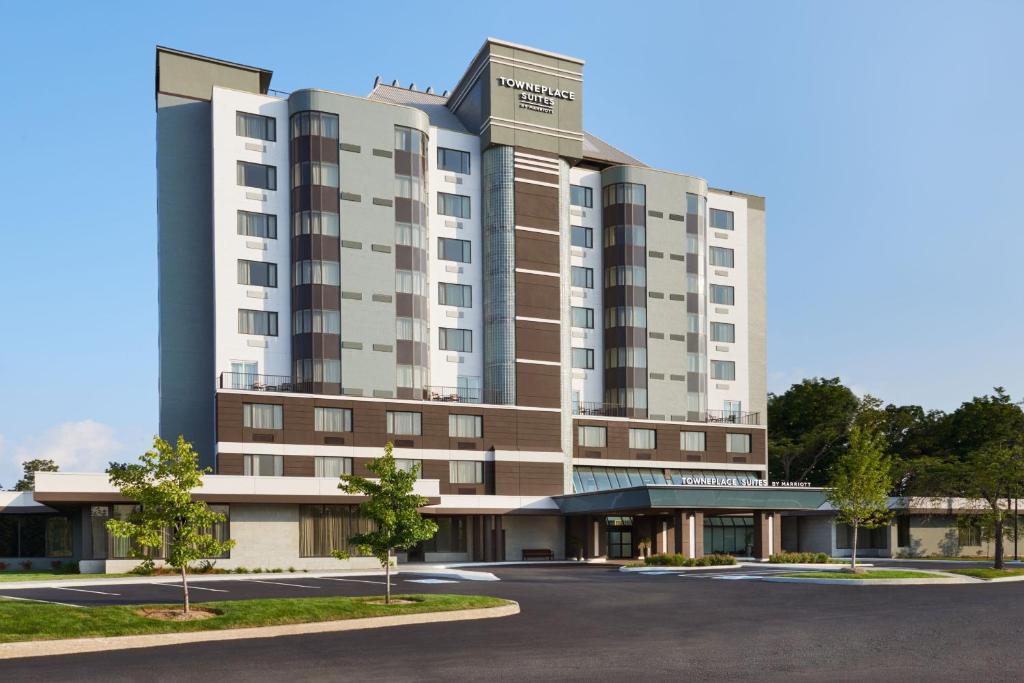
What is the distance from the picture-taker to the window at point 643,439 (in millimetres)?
76812

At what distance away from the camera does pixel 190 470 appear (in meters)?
26.7

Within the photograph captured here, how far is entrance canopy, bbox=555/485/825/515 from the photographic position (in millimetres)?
59219

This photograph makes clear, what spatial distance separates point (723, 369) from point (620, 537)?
1900 cm

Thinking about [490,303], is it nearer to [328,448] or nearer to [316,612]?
[328,448]

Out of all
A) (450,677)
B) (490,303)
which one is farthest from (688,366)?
(450,677)

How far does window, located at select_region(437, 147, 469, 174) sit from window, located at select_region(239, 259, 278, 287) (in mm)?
14963

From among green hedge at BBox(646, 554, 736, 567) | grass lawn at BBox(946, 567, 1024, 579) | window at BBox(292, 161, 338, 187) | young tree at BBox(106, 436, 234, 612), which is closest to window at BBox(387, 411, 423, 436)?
window at BBox(292, 161, 338, 187)

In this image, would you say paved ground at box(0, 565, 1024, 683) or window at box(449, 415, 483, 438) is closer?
paved ground at box(0, 565, 1024, 683)

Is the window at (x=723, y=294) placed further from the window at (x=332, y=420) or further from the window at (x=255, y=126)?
the window at (x=255, y=126)

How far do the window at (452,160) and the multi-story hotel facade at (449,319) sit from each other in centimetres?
11

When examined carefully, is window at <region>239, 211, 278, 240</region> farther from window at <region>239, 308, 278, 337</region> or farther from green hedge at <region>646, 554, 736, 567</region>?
green hedge at <region>646, 554, 736, 567</region>

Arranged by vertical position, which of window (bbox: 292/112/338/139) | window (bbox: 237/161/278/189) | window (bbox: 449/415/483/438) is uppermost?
window (bbox: 292/112/338/139)

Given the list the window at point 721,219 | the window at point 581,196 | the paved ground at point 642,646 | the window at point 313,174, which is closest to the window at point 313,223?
the window at point 313,174

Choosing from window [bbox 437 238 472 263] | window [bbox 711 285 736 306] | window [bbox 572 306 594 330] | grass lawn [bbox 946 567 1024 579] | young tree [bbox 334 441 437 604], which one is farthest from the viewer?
window [bbox 711 285 736 306]
